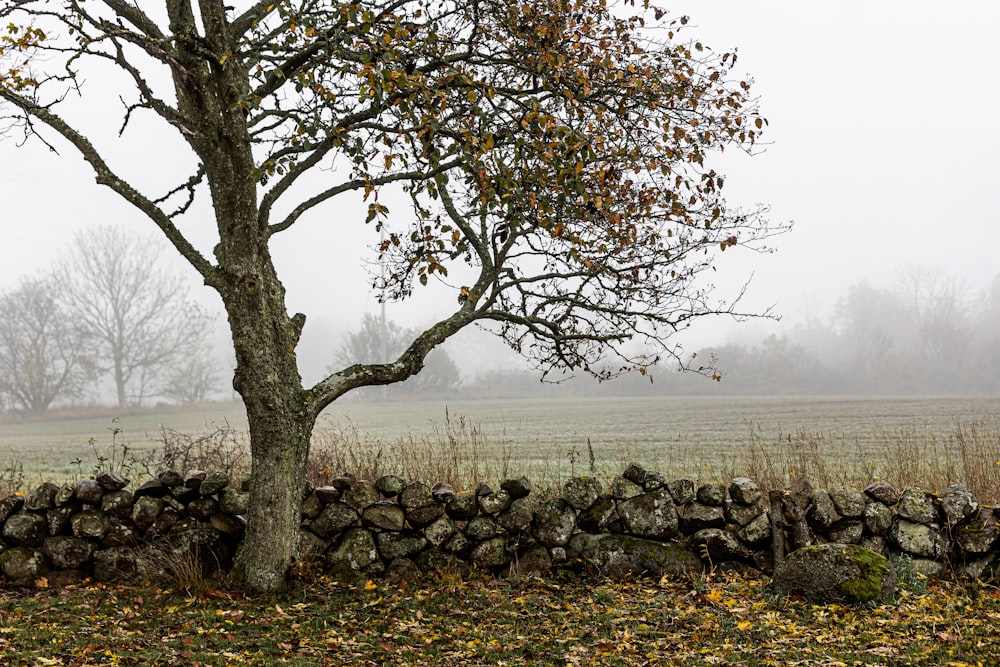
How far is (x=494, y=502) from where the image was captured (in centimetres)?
770

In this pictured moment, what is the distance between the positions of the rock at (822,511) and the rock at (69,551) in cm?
772

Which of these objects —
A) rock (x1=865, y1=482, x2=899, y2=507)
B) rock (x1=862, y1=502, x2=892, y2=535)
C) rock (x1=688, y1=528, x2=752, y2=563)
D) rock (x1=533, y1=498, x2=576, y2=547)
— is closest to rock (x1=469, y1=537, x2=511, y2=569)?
rock (x1=533, y1=498, x2=576, y2=547)

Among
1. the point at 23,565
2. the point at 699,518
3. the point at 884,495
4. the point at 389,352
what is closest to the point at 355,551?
the point at 23,565

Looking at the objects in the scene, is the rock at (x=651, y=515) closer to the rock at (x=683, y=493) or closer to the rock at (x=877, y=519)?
the rock at (x=683, y=493)

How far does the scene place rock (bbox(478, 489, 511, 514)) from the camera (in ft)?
25.2

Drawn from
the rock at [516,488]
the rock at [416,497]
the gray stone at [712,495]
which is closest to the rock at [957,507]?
the gray stone at [712,495]

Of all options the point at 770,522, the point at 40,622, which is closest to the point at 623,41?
the point at 770,522

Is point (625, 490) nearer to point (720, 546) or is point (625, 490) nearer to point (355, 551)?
point (720, 546)

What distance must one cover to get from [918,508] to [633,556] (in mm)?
2999

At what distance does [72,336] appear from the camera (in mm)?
42375

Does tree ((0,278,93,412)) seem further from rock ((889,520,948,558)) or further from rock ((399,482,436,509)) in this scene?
rock ((889,520,948,558))

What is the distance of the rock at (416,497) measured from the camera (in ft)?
25.2

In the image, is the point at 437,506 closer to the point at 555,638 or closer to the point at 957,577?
the point at 555,638

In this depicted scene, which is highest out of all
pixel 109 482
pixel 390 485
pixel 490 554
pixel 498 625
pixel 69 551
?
pixel 109 482
